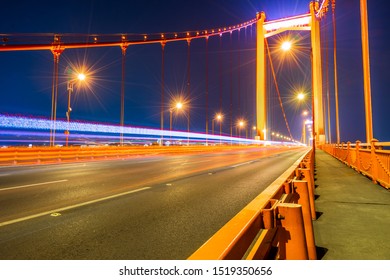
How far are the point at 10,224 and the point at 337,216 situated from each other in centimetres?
494

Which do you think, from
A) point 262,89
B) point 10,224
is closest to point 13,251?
point 10,224

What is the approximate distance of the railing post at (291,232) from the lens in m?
1.92

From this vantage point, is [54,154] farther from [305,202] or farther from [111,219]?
[305,202]

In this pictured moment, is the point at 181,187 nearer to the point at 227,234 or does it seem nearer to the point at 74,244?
the point at 74,244

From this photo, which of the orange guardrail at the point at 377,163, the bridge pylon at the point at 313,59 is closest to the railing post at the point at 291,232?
the orange guardrail at the point at 377,163

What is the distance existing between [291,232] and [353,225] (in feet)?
8.86

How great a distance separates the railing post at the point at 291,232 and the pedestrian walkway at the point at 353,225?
3.69 ft

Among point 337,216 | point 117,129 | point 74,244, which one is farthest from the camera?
point 117,129

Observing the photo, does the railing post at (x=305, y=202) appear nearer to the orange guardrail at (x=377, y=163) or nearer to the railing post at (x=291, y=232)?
the railing post at (x=291, y=232)

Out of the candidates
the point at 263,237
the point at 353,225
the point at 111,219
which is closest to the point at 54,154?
the point at 111,219

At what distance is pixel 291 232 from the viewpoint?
1.96 m

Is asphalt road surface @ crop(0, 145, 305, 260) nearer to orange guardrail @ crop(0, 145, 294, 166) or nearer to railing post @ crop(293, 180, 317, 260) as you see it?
railing post @ crop(293, 180, 317, 260)

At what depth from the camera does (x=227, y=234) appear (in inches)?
62.1
